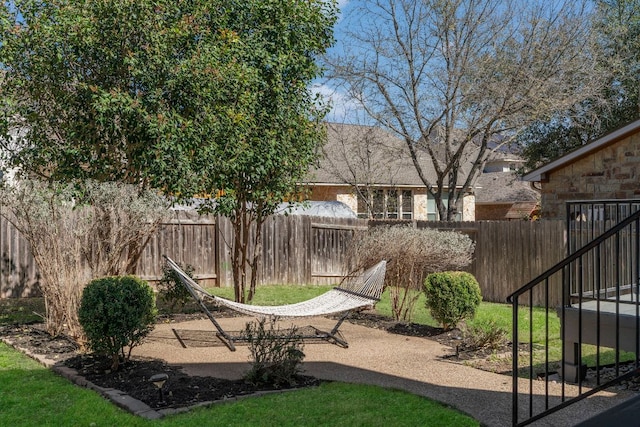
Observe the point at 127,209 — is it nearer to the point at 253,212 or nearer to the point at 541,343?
the point at 253,212

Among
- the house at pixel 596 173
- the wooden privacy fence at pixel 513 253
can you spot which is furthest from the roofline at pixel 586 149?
the wooden privacy fence at pixel 513 253

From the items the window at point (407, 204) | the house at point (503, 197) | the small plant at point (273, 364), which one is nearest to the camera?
the small plant at point (273, 364)

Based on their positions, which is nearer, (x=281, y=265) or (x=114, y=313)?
(x=114, y=313)

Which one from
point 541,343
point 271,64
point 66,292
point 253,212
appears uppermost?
point 271,64

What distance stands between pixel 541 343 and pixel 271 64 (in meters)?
6.15

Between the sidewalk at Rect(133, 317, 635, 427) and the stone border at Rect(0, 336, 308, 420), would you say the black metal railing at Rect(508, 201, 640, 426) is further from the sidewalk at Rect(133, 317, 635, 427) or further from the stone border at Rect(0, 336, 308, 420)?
the stone border at Rect(0, 336, 308, 420)

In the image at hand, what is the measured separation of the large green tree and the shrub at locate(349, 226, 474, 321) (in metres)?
2.16

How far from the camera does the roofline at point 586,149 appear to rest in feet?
35.8

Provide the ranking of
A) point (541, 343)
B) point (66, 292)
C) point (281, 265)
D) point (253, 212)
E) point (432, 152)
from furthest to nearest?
point (432, 152), point (281, 265), point (253, 212), point (541, 343), point (66, 292)

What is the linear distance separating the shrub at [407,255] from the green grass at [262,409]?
422 cm

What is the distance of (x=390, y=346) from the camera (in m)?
8.30

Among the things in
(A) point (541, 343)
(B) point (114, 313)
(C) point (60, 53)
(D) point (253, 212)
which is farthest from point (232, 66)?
(A) point (541, 343)

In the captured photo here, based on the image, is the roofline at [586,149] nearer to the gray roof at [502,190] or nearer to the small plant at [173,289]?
the small plant at [173,289]

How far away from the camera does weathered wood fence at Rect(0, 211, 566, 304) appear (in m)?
12.1
